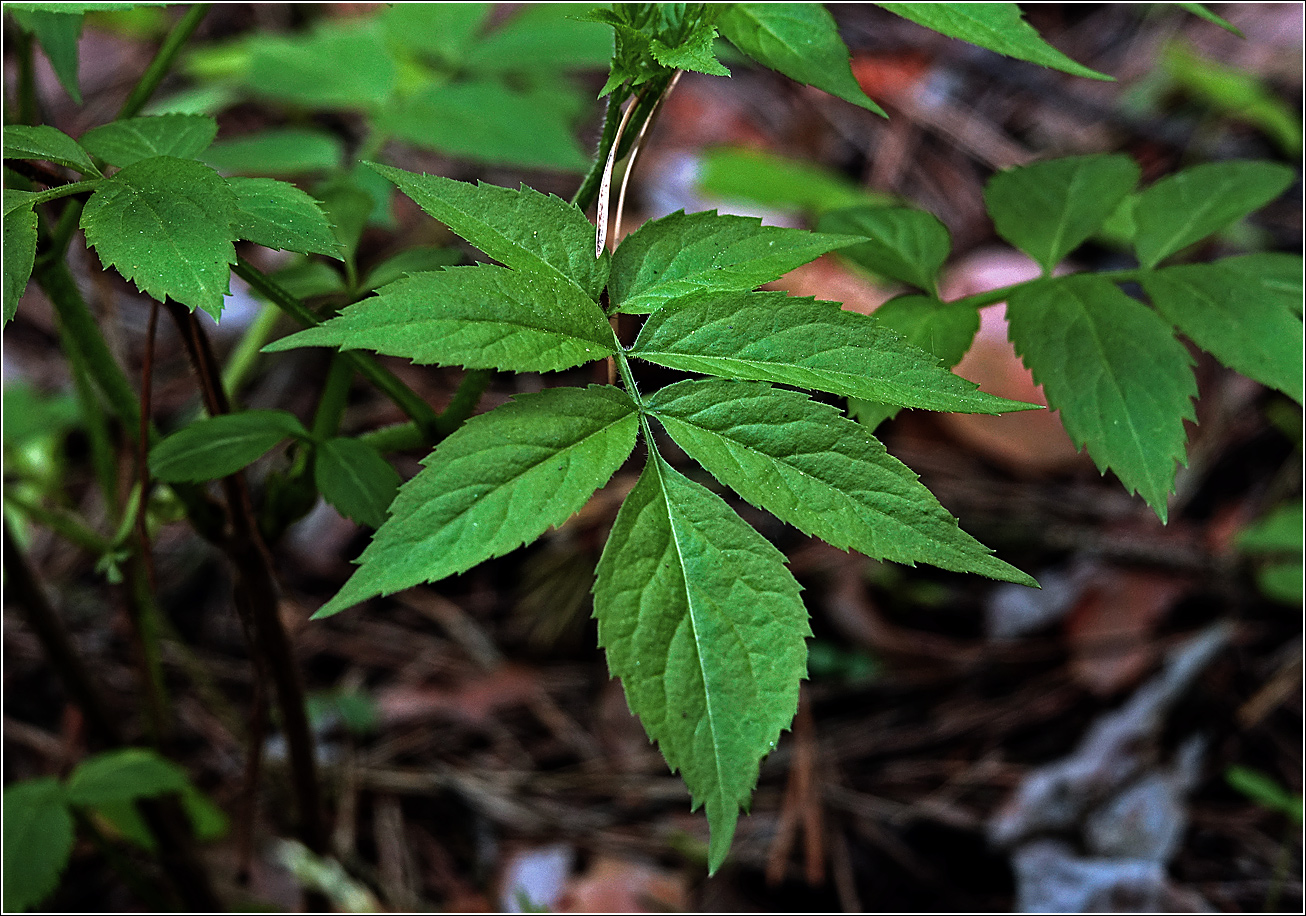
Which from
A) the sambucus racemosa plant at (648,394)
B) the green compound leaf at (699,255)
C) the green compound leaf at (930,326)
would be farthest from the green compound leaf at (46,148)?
the green compound leaf at (930,326)

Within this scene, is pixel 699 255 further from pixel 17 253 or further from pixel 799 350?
pixel 17 253

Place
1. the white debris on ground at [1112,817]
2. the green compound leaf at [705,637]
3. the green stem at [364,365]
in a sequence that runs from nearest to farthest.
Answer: the green compound leaf at [705,637] < the green stem at [364,365] < the white debris on ground at [1112,817]

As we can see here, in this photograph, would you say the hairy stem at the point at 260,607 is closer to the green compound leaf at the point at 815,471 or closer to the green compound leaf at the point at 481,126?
the green compound leaf at the point at 815,471

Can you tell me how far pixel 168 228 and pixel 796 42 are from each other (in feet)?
2.39

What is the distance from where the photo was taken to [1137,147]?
360cm

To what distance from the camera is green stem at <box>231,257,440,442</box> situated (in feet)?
3.41

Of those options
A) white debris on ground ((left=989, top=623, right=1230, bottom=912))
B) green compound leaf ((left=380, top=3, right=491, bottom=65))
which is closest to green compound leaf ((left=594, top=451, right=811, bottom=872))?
white debris on ground ((left=989, top=623, right=1230, bottom=912))

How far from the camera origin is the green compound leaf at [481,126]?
199 centimetres

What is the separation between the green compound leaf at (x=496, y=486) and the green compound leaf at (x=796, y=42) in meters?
0.50

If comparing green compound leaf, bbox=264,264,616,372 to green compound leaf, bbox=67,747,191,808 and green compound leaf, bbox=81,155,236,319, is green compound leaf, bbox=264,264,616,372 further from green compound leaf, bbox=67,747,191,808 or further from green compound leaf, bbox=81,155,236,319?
Answer: green compound leaf, bbox=67,747,191,808

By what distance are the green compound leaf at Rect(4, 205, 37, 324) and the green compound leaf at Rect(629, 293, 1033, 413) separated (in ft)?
1.80

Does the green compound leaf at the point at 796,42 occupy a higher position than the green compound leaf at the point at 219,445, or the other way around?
the green compound leaf at the point at 796,42

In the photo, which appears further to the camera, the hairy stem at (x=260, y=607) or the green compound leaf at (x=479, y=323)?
the hairy stem at (x=260, y=607)

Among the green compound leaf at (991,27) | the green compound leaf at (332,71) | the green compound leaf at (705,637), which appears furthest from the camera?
the green compound leaf at (332,71)
